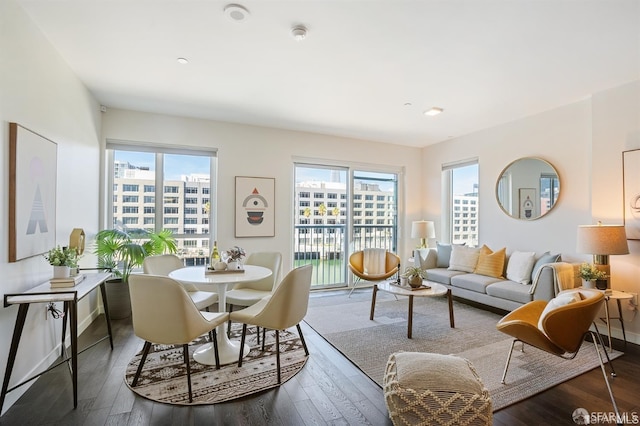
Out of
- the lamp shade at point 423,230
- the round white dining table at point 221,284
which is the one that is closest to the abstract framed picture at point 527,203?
the lamp shade at point 423,230

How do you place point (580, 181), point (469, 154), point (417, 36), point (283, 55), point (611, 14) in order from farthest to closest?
point (469, 154) < point (580, 181) < point (283, 55) < point (417, 36) < point (611, 14)

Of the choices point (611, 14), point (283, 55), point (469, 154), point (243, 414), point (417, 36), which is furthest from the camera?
point (469, 154)

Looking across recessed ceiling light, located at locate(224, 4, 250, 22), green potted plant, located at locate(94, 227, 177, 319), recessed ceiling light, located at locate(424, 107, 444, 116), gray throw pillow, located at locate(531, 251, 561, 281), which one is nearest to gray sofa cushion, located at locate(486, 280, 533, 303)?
gray throw pillow, located at locate(531, 251, 561, 281)

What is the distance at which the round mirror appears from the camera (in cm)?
406

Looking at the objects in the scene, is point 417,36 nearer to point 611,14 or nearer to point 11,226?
point 611,14

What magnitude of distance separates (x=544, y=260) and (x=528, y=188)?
1082mm

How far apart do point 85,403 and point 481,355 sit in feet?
10.1

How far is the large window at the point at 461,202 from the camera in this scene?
5.20 metres

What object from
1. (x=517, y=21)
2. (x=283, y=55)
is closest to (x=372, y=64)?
(x=283, y=55)

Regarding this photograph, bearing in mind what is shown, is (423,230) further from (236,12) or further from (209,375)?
(236,12)

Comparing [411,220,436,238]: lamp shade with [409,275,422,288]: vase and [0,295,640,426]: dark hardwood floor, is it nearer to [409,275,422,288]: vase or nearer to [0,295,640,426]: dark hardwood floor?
[409,275,422,288]: vase

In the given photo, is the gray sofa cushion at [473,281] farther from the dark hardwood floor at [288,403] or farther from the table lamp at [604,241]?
the dark hardwood floor at [288,403]

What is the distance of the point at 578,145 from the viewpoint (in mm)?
3764

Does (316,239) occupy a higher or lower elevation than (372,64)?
lower
